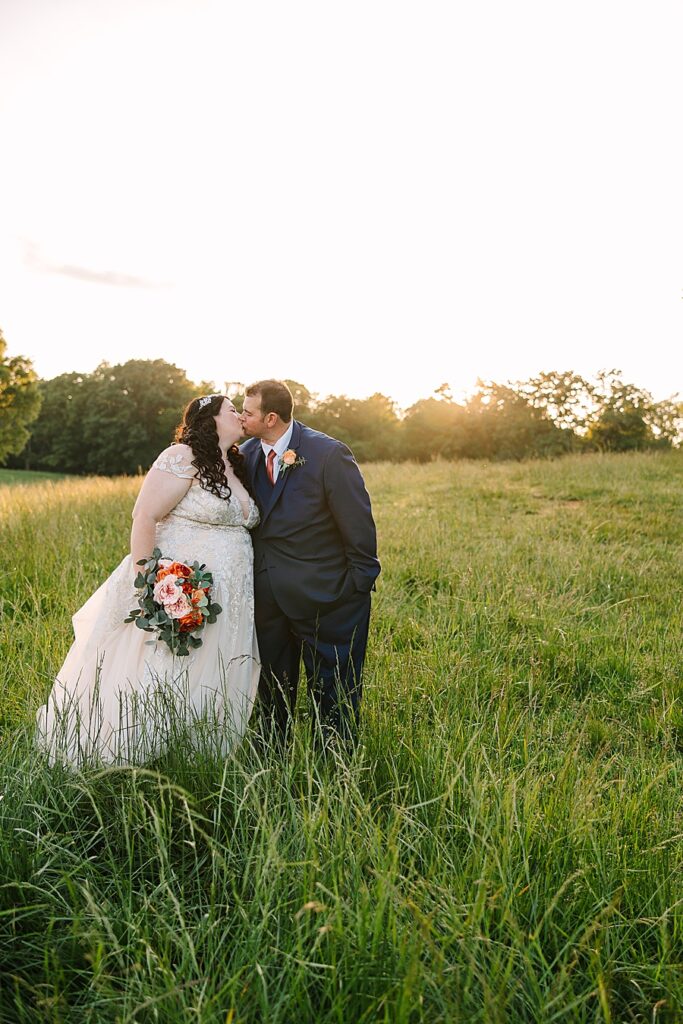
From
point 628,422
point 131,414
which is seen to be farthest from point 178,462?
point 131,414

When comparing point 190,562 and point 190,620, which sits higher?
point 190,562

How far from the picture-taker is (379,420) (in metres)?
60.9

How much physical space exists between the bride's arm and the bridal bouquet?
3.8 inches

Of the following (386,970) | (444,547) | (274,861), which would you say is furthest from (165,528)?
(444,547)

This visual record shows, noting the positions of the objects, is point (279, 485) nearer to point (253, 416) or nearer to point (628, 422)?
point (253, 416)

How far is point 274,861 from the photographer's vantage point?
1.95m

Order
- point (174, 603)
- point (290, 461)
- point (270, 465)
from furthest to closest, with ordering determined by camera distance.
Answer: point (270, 465) < point (290, 461) < point (174, 603)

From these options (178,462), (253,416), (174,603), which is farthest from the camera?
(253,416)

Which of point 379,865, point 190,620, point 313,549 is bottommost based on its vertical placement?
point 379,865

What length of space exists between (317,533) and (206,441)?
899mm

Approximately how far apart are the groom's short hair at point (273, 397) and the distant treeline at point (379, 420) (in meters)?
29.2

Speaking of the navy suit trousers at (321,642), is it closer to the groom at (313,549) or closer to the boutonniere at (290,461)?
the groom at (313,549)

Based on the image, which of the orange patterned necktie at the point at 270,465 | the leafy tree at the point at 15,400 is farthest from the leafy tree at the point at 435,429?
the orange patterned necktie at the point at 270,465

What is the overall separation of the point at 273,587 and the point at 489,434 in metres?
39.0
